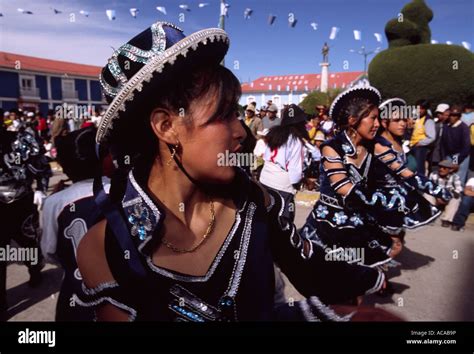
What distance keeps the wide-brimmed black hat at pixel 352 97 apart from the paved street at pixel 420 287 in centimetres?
169

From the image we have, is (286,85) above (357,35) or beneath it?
above

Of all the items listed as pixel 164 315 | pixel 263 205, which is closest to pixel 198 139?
pixel 263 205

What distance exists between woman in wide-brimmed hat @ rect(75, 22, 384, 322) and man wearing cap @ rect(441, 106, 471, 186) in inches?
245

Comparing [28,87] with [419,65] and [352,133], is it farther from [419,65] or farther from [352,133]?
[352,133]

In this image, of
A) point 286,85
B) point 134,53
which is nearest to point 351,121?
point 134,53

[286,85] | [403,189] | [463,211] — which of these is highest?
[286,85]

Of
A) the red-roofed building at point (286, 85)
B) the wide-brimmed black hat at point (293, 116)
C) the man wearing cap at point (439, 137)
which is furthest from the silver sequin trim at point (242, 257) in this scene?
the red-roofed building at point (286, 85)

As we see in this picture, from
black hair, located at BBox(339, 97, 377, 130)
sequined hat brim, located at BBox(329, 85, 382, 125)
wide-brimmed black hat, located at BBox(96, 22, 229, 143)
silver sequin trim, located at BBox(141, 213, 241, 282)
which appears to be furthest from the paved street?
wide-brimmed black hat, located at BBox(96, 22, 229, 143)

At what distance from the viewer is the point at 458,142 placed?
264 inches

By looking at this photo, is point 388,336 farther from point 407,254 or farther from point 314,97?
point 314,97

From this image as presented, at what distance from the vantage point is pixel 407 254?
5.07m

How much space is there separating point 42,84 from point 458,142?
37399 millimetres

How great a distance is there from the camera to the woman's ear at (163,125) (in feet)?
4.12

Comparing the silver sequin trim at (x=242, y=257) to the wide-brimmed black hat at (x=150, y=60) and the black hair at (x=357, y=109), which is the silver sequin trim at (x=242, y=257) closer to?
the wide-brimmed black hat at (x=150, y=60)
